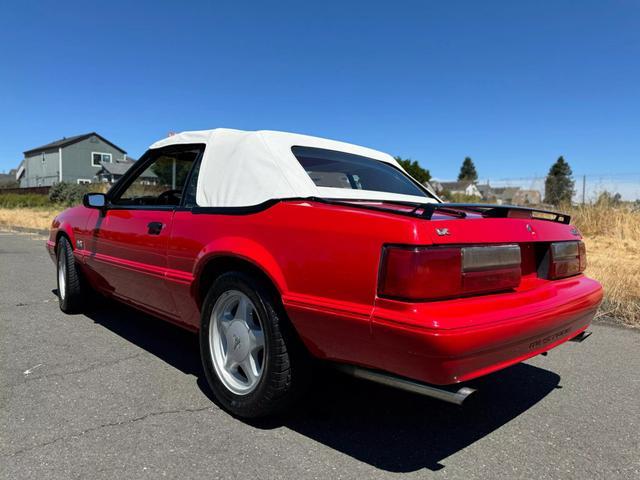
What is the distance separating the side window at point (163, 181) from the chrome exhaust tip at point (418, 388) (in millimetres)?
1840

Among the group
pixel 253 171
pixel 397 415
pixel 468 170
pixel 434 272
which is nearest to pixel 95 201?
pixel 253 171

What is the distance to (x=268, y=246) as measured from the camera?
2.49m

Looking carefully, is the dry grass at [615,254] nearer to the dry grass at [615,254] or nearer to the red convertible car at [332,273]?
the dry grass at [615,254]

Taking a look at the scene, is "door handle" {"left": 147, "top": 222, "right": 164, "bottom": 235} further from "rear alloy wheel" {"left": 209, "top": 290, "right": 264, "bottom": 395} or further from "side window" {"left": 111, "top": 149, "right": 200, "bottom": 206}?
"rear alloy wheel" {"left": 209, "top": 290, "right": 264, "bottom": 395}

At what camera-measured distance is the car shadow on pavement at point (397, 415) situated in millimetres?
2426

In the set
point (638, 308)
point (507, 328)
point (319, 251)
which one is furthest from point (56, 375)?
point (638, 308)


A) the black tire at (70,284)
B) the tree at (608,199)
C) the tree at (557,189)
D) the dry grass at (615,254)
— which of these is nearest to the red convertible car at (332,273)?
the black tire at (70,284)

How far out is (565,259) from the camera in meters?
2.83

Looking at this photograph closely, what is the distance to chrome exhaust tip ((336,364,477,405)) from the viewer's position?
6.66 feet

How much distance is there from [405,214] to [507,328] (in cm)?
66

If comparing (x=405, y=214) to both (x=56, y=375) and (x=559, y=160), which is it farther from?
(x=559, y=160)

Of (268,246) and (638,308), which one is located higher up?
(268,246)

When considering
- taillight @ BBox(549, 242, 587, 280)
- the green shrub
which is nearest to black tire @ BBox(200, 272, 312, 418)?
taillight @ BBox(549, 242, 587, 280)

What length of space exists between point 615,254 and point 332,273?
25.1ft
